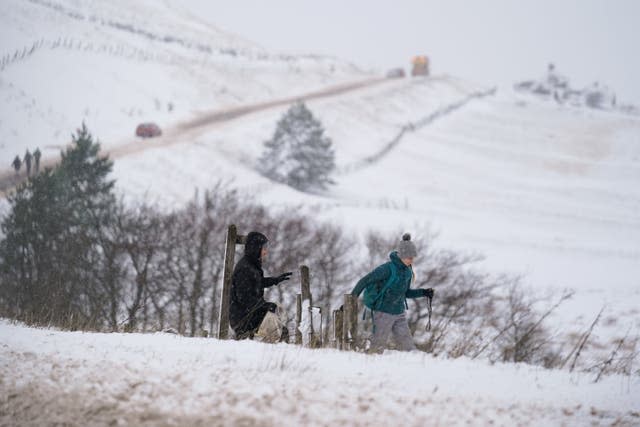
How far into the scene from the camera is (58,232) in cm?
2005

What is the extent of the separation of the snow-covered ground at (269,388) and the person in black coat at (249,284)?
0.71m

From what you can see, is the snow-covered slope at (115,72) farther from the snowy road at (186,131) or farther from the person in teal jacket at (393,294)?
the person in teal jacket at (393,294)

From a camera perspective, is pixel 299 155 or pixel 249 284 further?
pixel 299 155

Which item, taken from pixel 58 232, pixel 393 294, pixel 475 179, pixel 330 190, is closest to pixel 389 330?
pixel 393 294

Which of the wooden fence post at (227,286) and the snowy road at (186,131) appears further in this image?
the snowy road at (186,131)

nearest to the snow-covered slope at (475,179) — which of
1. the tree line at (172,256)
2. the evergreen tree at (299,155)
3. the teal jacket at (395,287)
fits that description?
the evergreen tree at (299,155)

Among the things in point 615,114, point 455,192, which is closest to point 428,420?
point 455,192

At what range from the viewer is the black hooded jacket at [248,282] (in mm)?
6160

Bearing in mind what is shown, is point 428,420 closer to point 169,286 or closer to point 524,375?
point 524,375

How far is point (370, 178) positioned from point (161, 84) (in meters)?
19.3

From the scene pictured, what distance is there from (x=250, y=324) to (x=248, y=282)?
1.66 ft

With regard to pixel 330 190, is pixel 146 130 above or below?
above

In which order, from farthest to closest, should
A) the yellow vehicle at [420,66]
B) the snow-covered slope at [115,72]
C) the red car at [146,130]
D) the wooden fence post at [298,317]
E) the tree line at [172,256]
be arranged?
1. the yellow vehicle at [420,66]
2. the red car at [146,130]
3. the snow-covered slope at [115,72]
4. the tree line at [172,256]
5. the wooden fence post at [298,317]

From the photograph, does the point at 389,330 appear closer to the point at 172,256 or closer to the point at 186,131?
the point at 172,256
